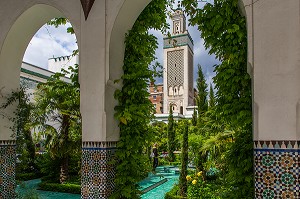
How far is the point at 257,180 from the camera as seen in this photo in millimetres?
2875

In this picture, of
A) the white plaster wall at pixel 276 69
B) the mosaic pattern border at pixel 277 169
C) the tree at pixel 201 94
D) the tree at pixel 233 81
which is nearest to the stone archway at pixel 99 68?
the tree at pixel 233 81

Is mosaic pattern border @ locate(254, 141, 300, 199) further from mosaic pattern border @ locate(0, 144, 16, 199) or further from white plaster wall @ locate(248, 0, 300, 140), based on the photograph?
mosaic pattern border @ locate(0, 144, 16, 199)

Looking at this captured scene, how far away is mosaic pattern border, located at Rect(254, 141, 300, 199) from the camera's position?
2.68 m

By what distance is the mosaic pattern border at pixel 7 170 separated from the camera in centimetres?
489

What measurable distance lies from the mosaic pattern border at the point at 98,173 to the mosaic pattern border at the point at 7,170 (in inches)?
71.3

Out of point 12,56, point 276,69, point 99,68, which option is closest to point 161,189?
point 12,56

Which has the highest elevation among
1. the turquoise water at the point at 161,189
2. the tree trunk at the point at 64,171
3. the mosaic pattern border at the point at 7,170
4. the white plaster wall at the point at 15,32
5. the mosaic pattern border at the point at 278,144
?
the white plaster wall at the point at 15,32

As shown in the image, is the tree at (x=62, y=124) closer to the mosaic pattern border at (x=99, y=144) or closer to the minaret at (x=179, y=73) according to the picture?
the mosaic pattern border at (x=99, y=144)

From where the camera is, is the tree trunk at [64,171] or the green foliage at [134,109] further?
the tree trunk at [64,171]

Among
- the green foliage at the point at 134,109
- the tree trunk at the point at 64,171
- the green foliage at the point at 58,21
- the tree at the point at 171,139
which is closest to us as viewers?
the green foliage at the point at 134,109

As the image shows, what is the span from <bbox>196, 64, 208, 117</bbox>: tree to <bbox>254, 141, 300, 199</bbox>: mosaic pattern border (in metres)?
12.1

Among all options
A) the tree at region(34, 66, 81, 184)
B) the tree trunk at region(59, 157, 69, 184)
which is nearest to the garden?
the tree at region(34, 66, 81, 184)

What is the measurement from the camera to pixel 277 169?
2.76m

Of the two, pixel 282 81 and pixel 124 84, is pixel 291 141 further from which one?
pixel 124 84
